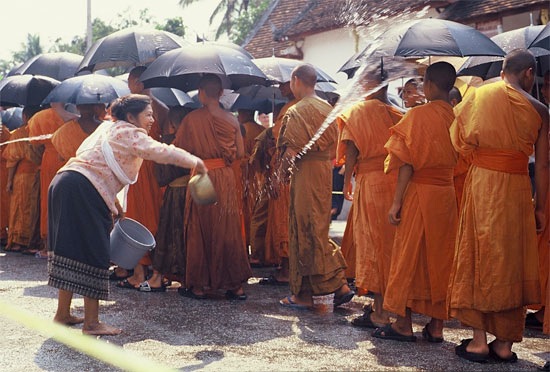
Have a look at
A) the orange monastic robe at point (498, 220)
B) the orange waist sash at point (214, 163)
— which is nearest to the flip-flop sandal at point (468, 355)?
the orange monastic robe at point (498, 220)

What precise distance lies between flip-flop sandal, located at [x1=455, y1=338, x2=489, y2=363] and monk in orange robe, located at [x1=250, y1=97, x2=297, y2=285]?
3.08 metres

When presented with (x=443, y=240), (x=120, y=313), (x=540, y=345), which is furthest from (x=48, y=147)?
(x=540, y=345)

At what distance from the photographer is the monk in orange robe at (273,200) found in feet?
26.8

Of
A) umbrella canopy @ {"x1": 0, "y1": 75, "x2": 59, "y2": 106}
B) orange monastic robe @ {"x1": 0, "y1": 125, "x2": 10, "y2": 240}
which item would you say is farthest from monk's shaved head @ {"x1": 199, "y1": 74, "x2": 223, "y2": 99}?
orange monastic robe @ {"x1": 0, "y1": 125, "x2": 10, "y2": 240}

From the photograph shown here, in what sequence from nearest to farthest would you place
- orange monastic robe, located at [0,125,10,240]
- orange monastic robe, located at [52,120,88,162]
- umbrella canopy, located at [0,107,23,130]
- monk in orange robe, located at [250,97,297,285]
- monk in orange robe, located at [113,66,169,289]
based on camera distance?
monk in orange robe, located at [113,66,169,289] < monk in orange robe, located at [250,97,297,285] < orange monastic robe, located at [52,120,88,162] < orange monastic robe, located at [0,125,10,240] < umbrella canopy, located at [0,107,23,130]

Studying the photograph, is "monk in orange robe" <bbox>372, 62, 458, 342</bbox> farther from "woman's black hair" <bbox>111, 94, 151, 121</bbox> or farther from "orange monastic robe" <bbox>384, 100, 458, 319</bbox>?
"woman's black hair" <bbox>111, 94, 151, 121</bbox>

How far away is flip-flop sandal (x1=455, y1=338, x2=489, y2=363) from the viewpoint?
5.07 metres

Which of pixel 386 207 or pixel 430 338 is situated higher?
pixel 386 207

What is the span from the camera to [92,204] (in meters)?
5.66

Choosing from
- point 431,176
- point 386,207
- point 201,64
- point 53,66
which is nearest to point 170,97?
point 53,66

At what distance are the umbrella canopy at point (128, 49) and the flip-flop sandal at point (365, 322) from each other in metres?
3.95

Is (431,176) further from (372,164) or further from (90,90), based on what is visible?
(90,90)

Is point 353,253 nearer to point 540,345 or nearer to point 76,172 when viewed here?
point 540,345

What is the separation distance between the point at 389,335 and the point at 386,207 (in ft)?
3.32
